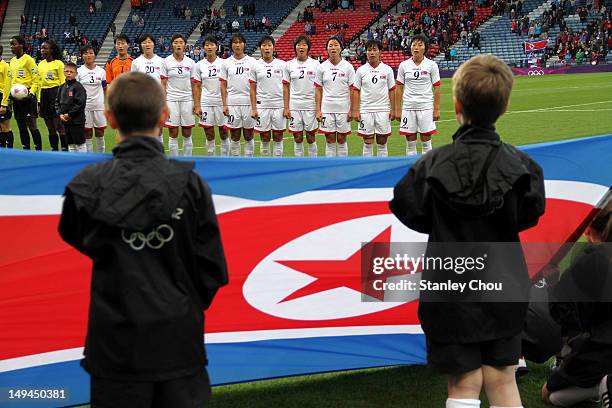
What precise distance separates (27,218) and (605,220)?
286cm

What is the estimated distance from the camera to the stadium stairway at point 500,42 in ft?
143

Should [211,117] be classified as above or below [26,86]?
below

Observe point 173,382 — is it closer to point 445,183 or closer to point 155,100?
point 155,100

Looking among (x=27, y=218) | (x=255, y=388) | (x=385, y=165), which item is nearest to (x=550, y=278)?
(x=385, y=165)

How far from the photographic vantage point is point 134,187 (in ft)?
8.13

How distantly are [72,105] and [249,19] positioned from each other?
41.7 m

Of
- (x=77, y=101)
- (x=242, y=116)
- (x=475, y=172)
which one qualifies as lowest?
(x=242, y=116)

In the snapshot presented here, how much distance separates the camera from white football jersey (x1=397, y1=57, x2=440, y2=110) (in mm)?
12094

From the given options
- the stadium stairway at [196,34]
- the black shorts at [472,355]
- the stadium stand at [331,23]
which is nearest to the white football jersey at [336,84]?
the black shorts at [472,355]

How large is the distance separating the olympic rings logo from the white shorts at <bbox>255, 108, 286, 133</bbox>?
11.0 metres

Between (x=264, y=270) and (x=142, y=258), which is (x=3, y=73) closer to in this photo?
(x=264, y=270)

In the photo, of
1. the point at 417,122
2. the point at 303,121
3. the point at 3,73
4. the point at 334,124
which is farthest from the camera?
the point at 3,73

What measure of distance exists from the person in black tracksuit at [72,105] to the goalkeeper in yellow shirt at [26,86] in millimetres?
1761

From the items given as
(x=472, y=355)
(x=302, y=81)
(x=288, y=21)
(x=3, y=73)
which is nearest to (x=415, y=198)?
(x=472, y=355)
